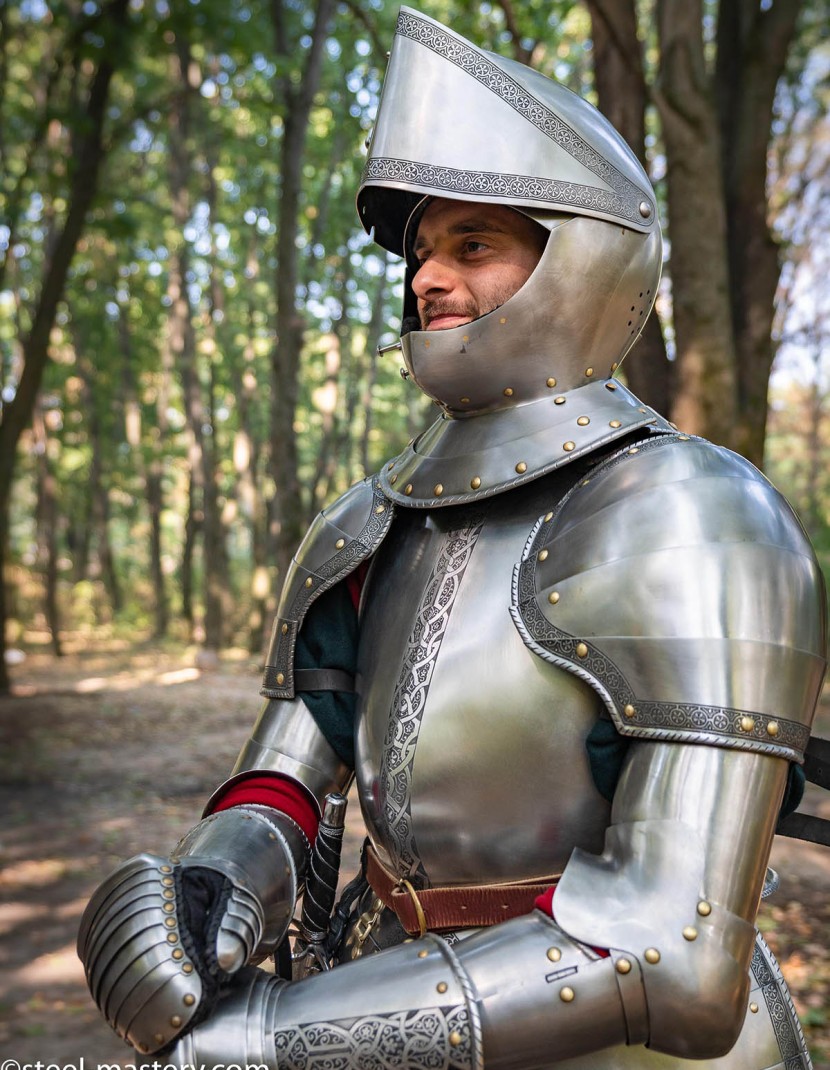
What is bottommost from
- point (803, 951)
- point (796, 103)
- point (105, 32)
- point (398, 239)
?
point (803, 951)

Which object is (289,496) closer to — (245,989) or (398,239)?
(398,239)

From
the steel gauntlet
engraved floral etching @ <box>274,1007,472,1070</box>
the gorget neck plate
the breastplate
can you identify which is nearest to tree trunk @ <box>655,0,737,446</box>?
the gorget neck plate

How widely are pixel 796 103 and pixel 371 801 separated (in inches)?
483

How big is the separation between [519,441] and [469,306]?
0.26 meters

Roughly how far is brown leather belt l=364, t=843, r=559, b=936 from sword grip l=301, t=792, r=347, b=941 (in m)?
0.15

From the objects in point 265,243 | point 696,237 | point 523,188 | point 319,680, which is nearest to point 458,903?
point 319,680

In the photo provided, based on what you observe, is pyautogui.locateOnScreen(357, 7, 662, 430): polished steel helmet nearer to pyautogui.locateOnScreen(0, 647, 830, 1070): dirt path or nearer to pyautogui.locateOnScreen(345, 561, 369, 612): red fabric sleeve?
pyautogui.locateOnScreen(345, 561, 369, 612): red fabric sleeve

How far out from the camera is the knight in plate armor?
1213 millimetres

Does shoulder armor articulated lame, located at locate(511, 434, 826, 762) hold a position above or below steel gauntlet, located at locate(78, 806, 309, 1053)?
above

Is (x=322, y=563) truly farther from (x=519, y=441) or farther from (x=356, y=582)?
(x=519, y=441)

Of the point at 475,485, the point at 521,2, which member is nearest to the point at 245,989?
the point at 475,485

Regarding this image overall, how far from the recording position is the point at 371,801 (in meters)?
1.67

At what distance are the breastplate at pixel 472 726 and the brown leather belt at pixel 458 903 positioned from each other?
2 centimetres

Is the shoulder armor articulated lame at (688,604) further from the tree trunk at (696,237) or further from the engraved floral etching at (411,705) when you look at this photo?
the tree trunk at (696,237)
